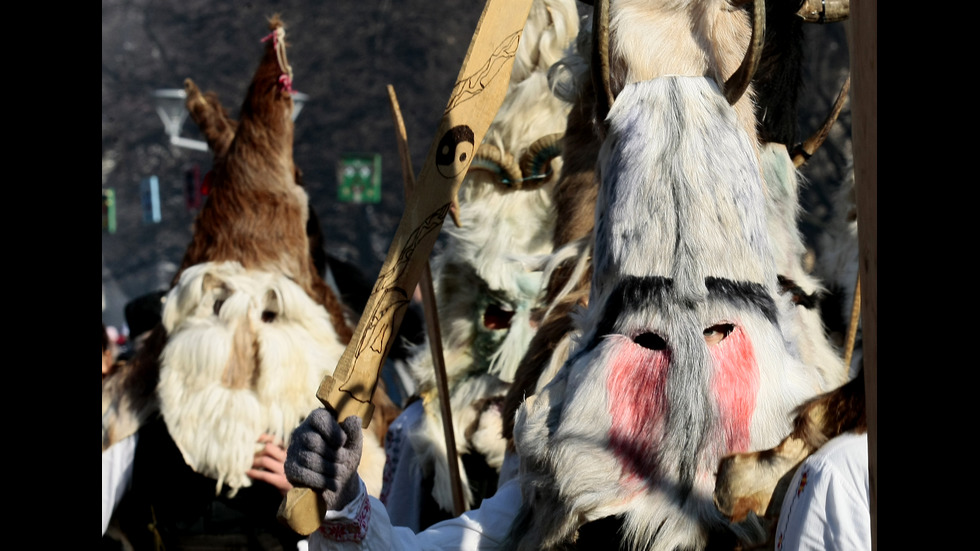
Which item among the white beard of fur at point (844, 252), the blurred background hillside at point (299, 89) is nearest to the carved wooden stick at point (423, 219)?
the white beard of fur at point (844, 252)

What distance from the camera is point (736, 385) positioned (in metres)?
1.64

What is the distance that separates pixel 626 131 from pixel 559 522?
0.65 m

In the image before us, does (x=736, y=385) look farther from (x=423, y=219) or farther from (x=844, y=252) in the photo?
(x=844, y=252)

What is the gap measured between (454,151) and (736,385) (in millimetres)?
583

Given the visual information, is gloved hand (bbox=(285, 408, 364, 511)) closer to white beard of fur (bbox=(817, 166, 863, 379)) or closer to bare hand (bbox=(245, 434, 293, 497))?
bare hand (bbox=(245, 434, 293, 497))

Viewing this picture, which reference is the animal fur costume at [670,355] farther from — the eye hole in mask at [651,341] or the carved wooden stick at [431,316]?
the carved wooden stick at [431,316]

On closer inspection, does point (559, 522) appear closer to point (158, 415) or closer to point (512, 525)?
point (512, 525)

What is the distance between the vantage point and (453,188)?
1.71 metres

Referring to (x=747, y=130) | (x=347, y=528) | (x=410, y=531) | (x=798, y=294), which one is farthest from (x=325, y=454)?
(x=798, y=294)

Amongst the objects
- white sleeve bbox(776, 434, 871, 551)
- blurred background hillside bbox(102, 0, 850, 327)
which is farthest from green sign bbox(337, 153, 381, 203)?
white sleeve bbox(776, 434, 871, 551)

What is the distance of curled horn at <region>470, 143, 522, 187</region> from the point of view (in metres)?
3.42

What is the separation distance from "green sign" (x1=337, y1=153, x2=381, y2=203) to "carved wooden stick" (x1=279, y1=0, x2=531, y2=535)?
9085 mm

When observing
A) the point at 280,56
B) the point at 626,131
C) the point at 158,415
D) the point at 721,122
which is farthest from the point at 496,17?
the point at 158,415

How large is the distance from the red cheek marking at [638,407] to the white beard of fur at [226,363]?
1882mm
